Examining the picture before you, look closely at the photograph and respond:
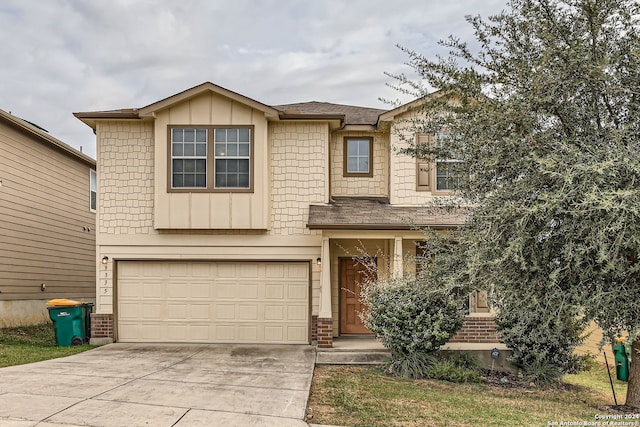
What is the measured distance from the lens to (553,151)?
6652 mm

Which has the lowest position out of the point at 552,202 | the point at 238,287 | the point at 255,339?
the point at 255,339

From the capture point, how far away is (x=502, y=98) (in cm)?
697

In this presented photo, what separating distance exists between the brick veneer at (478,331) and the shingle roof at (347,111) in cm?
494

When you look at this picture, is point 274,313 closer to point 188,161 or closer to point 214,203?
point 214,203

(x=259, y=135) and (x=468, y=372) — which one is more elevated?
(x=259, y=135)

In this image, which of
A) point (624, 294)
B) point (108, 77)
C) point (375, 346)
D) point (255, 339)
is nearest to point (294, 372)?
point (375, 346)

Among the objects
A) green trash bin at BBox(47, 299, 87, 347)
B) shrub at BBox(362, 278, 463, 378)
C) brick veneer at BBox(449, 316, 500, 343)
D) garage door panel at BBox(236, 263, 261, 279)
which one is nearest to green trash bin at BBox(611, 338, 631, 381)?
brick veneer at BBox(449, 316, 500, 343)

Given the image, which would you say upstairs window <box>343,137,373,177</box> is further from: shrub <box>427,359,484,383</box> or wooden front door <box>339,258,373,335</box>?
shrub <box>427,359,484,383</box>

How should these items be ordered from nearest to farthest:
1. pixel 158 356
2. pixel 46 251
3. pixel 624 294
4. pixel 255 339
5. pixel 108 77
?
pixel 624 294
pixel 158 356
pixel 255 339
pixel 46 251
pixel 108 77

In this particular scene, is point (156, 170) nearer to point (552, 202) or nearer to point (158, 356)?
point (158, 356)

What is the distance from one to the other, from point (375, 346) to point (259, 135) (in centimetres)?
507

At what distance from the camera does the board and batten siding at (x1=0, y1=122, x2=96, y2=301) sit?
14.8 meters

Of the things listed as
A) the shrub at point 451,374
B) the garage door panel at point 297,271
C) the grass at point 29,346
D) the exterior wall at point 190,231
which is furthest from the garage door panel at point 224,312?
the shrub at point 451,374

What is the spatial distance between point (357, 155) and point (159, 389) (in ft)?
25.1
